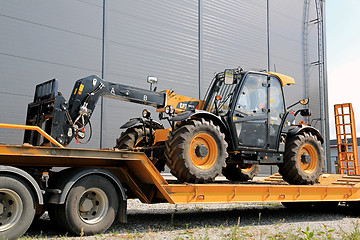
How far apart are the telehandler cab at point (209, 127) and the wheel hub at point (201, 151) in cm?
2

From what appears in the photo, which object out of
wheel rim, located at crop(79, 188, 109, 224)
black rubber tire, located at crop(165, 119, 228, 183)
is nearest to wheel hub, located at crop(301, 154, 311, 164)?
black rubber tire, located at crop(165, 119, 228, 183)

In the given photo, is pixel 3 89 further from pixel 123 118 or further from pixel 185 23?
pixel 185 23

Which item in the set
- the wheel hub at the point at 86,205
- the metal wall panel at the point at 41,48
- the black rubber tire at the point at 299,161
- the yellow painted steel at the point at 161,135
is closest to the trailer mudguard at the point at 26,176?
the wheel hub at the point at 86,205

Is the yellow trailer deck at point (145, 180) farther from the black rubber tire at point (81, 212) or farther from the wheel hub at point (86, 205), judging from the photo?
the wheel hub at point (86, 205)

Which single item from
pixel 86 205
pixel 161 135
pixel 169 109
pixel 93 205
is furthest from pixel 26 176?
pixel 169 109

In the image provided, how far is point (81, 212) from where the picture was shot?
5582 mm

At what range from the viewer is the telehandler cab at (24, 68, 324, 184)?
669cm

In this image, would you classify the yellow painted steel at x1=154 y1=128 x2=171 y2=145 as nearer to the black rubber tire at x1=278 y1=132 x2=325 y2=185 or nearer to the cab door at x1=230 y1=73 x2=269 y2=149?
the cab door at x1=230 y1=73 x2=269 y2=149

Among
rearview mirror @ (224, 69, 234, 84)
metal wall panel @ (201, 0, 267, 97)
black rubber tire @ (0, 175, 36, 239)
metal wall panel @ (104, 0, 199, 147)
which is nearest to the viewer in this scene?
black rubber tire @ (0, 175, 36, 239)

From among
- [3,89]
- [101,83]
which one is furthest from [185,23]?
[101,83]

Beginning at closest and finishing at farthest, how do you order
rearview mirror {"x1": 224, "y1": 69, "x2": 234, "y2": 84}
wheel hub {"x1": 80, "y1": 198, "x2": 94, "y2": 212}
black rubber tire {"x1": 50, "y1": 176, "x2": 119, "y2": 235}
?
black rubber tire {"x1": 50, "y1": 176, "x2": 119, "y2": 235} < wheel hub {"x1": 80, "y1": 198, "x2": 94, "y2": 212} < rearview mirror {"x1": 224, "y1": 69, "x2": 234, "y2": 84}

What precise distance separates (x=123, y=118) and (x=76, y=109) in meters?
7.62

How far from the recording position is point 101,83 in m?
7.00

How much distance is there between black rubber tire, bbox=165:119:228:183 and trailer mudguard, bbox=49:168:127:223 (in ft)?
3.91
